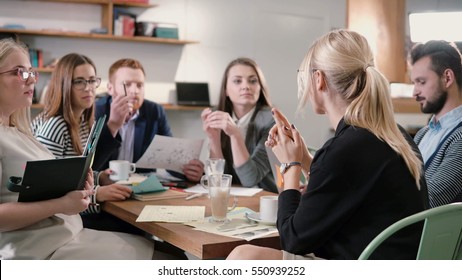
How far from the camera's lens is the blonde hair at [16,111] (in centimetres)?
157

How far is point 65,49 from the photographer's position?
13.3 ft

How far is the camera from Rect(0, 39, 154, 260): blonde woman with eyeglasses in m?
1.45

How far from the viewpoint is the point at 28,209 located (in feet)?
4.68

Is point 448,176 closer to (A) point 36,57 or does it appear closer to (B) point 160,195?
(B) point 160,195

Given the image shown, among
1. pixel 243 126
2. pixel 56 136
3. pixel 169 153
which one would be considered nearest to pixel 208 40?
pixel 243 126

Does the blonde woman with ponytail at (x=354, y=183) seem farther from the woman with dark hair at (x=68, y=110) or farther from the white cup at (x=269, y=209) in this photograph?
the woman with dark hair at (x=68, y=110)

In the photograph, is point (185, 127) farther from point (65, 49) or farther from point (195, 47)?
point (65, 49)

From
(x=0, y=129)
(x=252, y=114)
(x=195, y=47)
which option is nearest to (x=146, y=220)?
(x=0, y=129)

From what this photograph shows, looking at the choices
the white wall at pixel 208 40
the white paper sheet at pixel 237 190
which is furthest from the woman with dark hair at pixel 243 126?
the white wall at pixel 208 40

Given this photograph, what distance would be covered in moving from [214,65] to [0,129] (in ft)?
10.3

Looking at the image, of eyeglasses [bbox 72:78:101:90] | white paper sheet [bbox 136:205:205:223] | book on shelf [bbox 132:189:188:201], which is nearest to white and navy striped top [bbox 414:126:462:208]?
white paper sheet [bbox 136:205:205:223]

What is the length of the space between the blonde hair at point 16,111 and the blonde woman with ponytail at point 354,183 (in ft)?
2.61

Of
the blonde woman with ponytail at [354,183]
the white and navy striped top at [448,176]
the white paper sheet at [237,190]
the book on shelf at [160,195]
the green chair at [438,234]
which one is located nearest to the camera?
the green chair at [438,234]

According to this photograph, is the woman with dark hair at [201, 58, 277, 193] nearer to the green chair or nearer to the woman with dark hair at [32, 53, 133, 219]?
the woman with dark hair at [32, 53, 133, 219]
